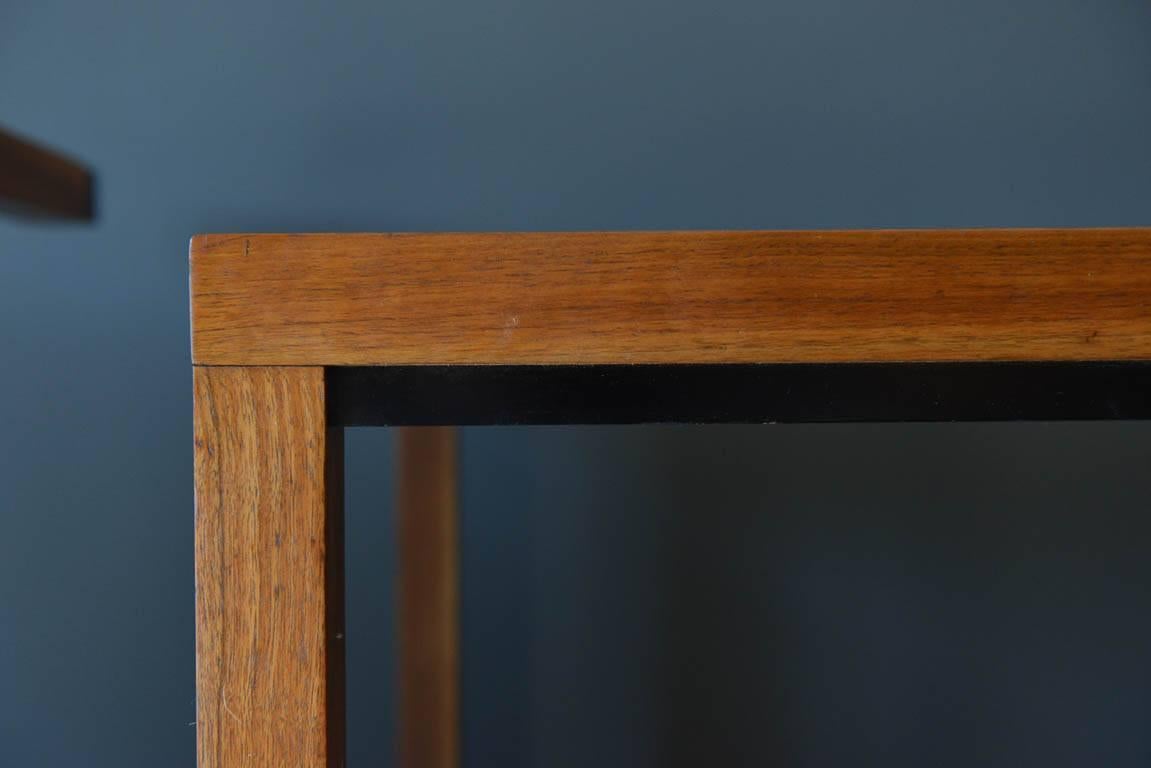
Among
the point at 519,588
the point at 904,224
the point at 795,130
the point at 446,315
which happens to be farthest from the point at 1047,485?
the point at 446,315

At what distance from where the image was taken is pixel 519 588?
3.20ft

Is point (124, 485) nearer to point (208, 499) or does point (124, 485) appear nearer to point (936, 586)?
point (208, 499)

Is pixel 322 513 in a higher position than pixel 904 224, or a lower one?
lower

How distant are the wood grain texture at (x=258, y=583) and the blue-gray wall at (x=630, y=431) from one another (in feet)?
1.99

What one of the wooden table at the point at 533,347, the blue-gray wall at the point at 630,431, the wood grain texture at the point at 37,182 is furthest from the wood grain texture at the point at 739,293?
the blue-gray wall at the point at 630,431

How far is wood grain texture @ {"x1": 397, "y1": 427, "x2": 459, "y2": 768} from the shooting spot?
79cm

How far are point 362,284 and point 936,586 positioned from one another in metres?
0.79

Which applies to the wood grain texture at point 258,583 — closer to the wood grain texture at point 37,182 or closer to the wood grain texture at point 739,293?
A: the wood grain texture at point 739,293

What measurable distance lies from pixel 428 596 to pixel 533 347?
50cm

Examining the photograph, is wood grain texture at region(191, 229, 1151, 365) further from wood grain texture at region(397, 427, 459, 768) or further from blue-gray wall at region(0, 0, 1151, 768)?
blue-gray wall at region(0, 0, 1151, 768)

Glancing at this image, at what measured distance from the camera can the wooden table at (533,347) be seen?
35 cm

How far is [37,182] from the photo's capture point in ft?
2.20

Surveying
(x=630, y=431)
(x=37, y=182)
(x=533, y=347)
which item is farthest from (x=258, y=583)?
(x=630, y=431)

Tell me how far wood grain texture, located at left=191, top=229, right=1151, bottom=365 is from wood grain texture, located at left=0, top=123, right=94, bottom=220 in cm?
34
